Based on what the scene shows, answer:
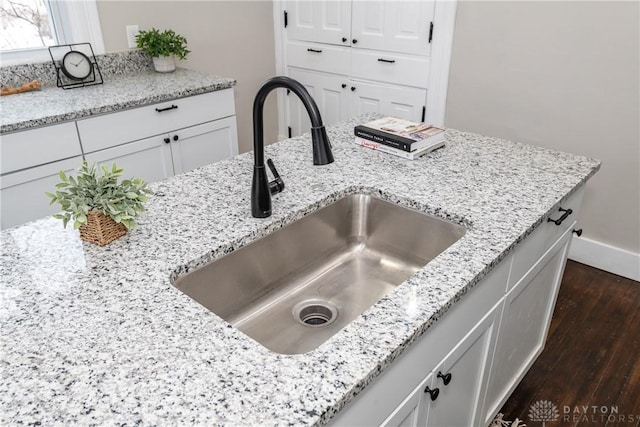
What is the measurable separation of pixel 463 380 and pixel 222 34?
112 inches

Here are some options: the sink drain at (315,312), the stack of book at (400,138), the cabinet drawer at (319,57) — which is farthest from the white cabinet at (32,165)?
the cabinet drawer at (319,57)

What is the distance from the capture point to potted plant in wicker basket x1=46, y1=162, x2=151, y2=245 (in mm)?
1077

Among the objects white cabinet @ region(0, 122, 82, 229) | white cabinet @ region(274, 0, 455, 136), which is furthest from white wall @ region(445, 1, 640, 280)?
white cabinet @ region(0, 122, 82, 229)

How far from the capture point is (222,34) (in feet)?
11.1

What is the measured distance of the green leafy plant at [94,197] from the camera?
108 cm

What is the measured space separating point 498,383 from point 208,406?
3.93 feet

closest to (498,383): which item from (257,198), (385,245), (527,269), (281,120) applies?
(527,269)

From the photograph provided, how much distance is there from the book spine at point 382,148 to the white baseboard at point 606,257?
1414 mm

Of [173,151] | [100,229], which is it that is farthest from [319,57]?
[100,229]

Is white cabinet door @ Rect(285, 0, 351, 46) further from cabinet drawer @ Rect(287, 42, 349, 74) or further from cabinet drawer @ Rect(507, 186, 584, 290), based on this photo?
cabinet drawer @ Rect(507, 186, 584, 290)

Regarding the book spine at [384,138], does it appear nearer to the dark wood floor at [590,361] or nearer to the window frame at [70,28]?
the dark wood floor at [590,361]

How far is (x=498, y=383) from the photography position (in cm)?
163

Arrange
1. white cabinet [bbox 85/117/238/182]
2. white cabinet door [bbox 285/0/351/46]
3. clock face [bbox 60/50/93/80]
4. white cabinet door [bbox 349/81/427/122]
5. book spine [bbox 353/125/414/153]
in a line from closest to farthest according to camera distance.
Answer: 1. book spine [bbox 353/125/414/153]
2. white cabinet [bbox 85/117/238/182]
3. clock face [bbox 60/50/93/80]
4. white cabinet door [bbox 349/81/427/122]
5. white cabinet door [bbox 285/0/351/46]

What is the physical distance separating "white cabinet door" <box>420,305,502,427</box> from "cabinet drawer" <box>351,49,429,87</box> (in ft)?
6.61
